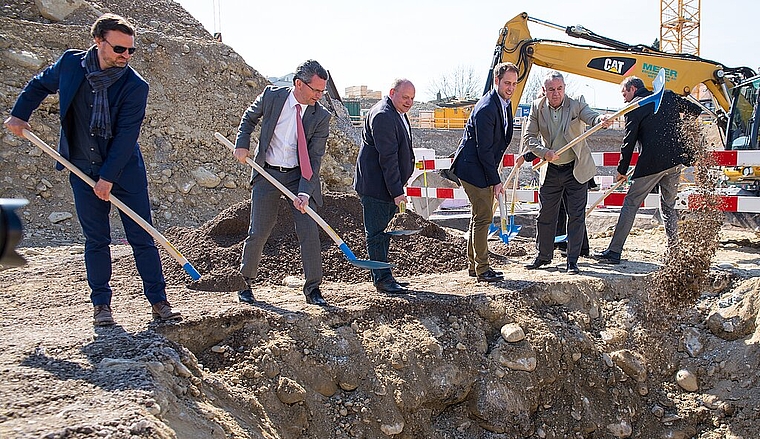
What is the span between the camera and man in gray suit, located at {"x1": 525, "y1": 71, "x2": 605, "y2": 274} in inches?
245

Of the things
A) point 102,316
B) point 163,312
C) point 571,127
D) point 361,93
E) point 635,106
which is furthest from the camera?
point 361,93

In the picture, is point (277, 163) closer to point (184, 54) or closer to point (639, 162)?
point (639, 162)

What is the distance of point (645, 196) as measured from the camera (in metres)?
6.69

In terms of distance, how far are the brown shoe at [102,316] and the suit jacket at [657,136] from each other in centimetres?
494

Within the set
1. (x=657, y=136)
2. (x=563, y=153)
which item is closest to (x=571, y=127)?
(x=563, y=153)

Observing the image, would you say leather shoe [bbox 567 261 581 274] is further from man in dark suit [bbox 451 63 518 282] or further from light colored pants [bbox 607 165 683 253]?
man in dark suit [bbox 451 63 518 282]

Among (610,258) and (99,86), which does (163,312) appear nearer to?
(99,86)

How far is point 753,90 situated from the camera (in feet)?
30.6

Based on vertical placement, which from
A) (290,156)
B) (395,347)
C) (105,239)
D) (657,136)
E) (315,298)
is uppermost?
(657,136)

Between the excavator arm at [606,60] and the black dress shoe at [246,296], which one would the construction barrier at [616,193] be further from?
the black dress shoe at [246,296]

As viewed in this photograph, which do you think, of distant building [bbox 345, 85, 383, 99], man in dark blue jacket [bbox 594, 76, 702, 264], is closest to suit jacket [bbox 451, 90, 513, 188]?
man in dark blue jacket [bbox 594, 76, 702, 264]

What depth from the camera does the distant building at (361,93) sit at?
4344 cm

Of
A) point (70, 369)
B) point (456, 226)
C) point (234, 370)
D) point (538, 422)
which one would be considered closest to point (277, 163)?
point (234, 370)

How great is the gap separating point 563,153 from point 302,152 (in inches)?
109
